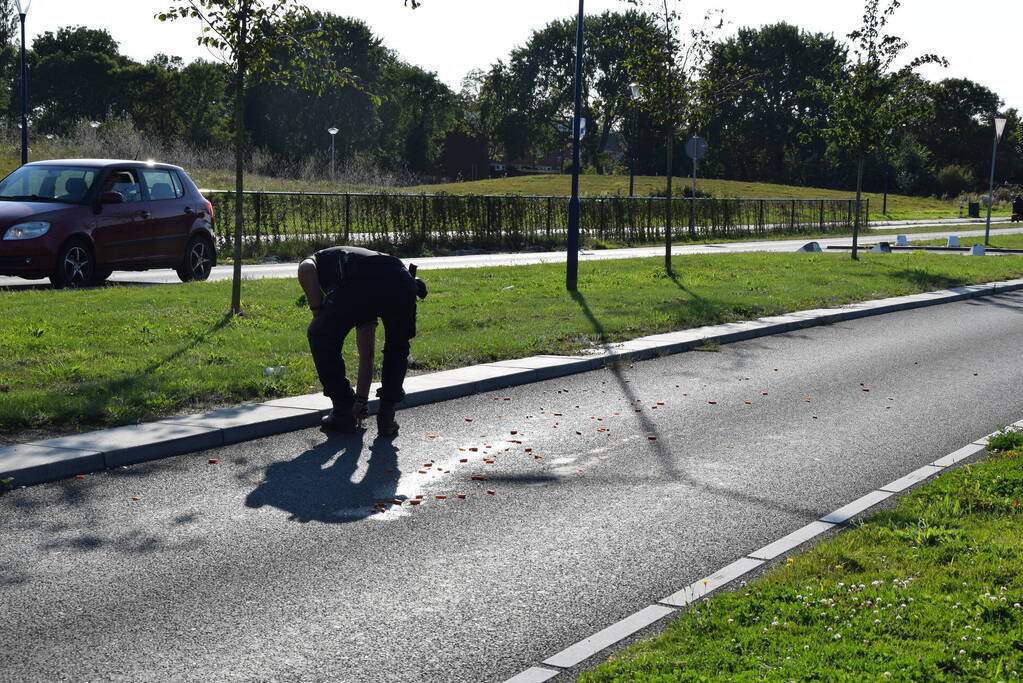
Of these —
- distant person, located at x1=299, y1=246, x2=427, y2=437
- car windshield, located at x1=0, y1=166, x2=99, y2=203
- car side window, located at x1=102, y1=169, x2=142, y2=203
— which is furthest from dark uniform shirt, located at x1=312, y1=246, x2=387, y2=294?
car side window, located at x1=102, y1=169, x2=142, y2=203

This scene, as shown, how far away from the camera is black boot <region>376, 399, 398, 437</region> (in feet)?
25.4

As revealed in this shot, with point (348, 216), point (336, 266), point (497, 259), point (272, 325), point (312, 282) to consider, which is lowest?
point (272, 325)

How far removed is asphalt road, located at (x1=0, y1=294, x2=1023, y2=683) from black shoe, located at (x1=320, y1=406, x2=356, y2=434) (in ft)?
0.39

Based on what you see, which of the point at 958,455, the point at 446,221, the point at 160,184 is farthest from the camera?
the point at 446,221

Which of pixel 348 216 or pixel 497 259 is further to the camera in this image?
pixel 348 216

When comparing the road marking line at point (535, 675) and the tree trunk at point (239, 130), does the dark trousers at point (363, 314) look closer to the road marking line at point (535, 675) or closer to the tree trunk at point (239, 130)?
the road marking line at point (535, 675)

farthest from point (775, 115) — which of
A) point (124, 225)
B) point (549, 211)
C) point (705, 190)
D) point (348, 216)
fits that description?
point (124, 225)

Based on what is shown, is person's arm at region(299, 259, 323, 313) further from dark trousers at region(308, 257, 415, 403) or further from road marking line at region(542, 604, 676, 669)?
road marking line at region(542, 604, 676, 669)

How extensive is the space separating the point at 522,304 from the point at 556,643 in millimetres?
11339

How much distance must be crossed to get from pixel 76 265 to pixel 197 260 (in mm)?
2312

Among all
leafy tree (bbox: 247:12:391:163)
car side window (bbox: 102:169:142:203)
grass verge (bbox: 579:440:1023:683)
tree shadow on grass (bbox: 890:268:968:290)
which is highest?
leafy tree (bbox: 247:12:391:163)

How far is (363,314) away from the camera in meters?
7.61

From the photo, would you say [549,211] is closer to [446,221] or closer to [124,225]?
[446,221]

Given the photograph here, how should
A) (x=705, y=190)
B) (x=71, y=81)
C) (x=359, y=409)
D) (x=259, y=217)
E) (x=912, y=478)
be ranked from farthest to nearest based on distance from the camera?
(x=71, y=81), (x=705, y=190), (x=259, y=217), (x=359, y=409), (x=912, y=478)
